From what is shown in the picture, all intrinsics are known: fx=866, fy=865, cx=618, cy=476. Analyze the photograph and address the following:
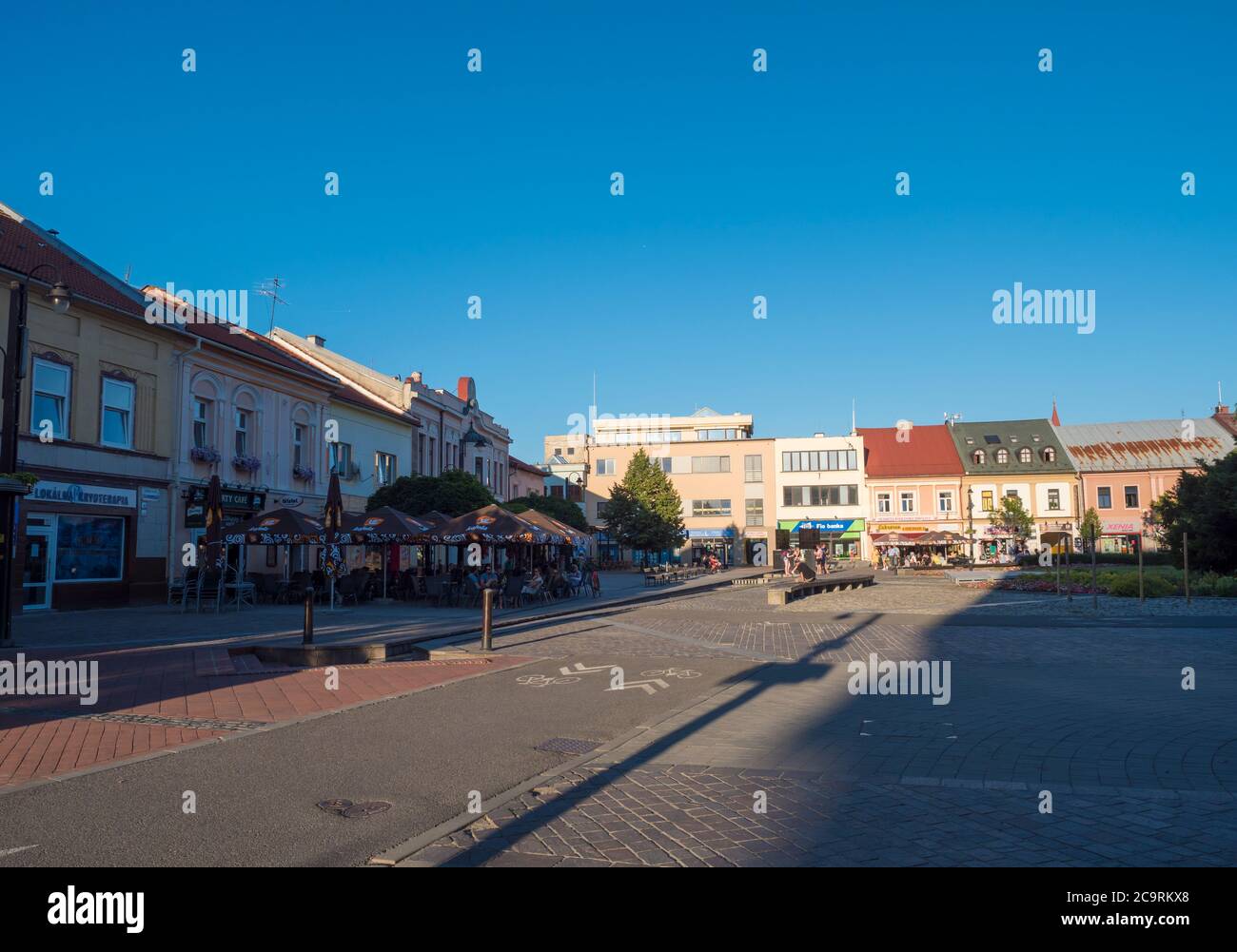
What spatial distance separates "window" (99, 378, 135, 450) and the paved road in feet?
57.5

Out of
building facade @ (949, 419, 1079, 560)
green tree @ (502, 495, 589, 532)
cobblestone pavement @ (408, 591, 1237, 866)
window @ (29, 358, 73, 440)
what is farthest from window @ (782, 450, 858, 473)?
cobblestone pavement @ (408, 591, 1237, 866)

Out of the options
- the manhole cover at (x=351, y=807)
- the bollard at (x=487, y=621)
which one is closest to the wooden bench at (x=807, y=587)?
the bollard at (x=487, y=621)

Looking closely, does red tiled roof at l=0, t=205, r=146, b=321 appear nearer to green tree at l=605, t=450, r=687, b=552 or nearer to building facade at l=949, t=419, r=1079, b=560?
green tree at l=605, t=450, r=687, b=552

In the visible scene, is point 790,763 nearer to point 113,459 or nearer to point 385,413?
point 113,459

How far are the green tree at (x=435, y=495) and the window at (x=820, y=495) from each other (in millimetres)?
45885

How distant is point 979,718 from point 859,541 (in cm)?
6447

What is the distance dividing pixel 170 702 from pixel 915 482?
6521 centimetres

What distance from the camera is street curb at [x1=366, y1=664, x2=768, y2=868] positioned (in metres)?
4.64

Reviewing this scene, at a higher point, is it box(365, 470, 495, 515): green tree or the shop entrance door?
box(365, 470, 495, 515): green tree

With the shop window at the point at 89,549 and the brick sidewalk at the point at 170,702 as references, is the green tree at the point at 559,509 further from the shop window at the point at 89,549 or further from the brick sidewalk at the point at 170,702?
the brick sidewalk at the point at 170,702

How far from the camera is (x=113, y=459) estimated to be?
23.0 m

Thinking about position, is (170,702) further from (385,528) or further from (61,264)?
(61,264)
